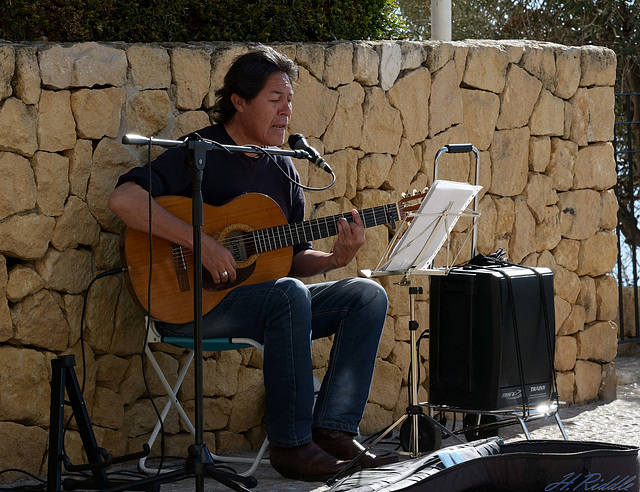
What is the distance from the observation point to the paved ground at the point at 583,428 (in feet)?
11.6

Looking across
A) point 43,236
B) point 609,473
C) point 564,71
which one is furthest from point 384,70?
point 609,473

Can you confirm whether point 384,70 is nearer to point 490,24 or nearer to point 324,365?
point 324,365

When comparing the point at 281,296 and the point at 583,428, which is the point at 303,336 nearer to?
the point at 281,296

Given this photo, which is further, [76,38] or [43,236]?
[76,38]

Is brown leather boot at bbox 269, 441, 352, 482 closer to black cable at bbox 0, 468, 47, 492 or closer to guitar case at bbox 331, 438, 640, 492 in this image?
guitar case at bbox 331, 438, 640, 492

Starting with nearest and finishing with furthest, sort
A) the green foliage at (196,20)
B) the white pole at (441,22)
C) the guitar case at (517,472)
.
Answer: the guitar case at (517,472) → the green foliage at (196,20) → the white pole at (441,22)

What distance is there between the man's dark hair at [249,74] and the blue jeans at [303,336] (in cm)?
81

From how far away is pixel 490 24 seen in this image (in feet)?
27.7

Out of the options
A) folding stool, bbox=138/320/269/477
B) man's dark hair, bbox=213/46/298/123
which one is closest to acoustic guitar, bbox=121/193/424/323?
folding stool, bbox=138/320/269/477

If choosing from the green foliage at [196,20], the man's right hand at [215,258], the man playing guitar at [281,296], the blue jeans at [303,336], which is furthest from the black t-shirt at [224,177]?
the green foliage at [196,20]

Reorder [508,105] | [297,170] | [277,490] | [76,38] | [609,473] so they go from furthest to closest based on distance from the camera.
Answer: [508,105] < [297,170] < [76,38] < [277,490] < [609,473]

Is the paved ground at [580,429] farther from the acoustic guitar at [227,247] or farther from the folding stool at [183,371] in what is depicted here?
the acoustic guitar at [227,247]

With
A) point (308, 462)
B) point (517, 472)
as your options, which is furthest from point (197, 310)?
point (517, 472)

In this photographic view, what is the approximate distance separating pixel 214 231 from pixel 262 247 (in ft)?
0.65
